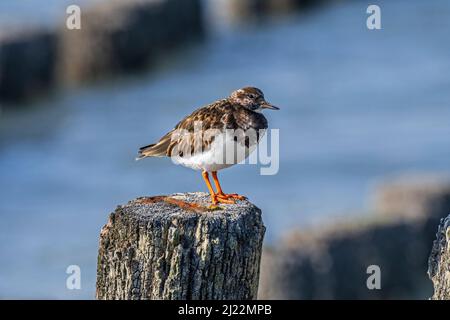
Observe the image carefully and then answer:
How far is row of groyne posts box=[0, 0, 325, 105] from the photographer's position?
21.0 m

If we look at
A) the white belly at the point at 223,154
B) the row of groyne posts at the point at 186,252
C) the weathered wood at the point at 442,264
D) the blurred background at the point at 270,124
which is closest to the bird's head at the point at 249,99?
the white belly at the point at 223,154

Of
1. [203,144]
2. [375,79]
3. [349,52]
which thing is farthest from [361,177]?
[203,144]

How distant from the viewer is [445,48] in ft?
81.3

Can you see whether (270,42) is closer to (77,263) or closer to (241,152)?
(77,263)

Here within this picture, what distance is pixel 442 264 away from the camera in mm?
5906

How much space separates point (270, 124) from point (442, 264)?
13.4m

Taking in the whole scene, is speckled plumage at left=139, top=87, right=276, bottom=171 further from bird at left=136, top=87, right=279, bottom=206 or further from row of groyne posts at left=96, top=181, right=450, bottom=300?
row of groyne posts at left=96, top=181, right=450, bottom=300

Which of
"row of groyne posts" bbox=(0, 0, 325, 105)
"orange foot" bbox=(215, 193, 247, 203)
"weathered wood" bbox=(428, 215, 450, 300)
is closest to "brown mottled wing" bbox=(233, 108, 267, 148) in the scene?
"orange foot" bbox=(215, 193, 247, 203)

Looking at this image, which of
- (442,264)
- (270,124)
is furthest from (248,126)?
(270,124)

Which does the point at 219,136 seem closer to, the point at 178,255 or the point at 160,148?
the point at 160,148

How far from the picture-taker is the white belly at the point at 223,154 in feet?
21.6

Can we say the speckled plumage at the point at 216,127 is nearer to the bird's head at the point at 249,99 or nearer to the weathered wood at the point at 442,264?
the bird's head at the point at 249,99

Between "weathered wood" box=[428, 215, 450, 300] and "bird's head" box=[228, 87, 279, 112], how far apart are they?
155 cm

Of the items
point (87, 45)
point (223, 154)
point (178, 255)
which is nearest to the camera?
point (178, 255)
